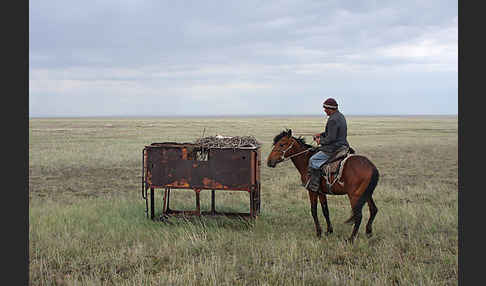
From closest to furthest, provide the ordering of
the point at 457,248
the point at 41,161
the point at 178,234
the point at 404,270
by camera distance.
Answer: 1. the point at 404,270
2. the point at 457,248
3. the point at 178,234
4. the point at 41,161

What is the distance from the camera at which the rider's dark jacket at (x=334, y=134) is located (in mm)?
7875

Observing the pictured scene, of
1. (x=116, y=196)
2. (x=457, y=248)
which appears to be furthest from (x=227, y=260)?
(x=116, y=196)

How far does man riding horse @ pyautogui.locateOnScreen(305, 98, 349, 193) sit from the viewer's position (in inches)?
311

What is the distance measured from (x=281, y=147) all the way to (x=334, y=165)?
4.28 feet

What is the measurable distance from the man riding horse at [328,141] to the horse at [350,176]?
0.74 ft

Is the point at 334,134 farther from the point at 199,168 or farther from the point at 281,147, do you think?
the point at 199,168

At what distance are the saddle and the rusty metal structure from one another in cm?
171

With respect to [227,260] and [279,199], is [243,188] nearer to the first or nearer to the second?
[227,260]

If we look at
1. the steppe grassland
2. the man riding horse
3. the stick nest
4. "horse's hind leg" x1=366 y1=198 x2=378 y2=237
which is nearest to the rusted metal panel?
the stick nest

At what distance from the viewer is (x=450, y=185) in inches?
563

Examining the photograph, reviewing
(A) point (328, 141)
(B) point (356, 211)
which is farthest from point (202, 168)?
(B) point (356, 211)

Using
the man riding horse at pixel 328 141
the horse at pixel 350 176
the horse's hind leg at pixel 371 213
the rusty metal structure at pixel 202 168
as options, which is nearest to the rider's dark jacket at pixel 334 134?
the man riding horse at pixel 328 141

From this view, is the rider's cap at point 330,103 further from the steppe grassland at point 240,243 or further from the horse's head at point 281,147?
the steppe grassland at point 240,243

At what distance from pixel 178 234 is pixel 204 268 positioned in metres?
2.29
